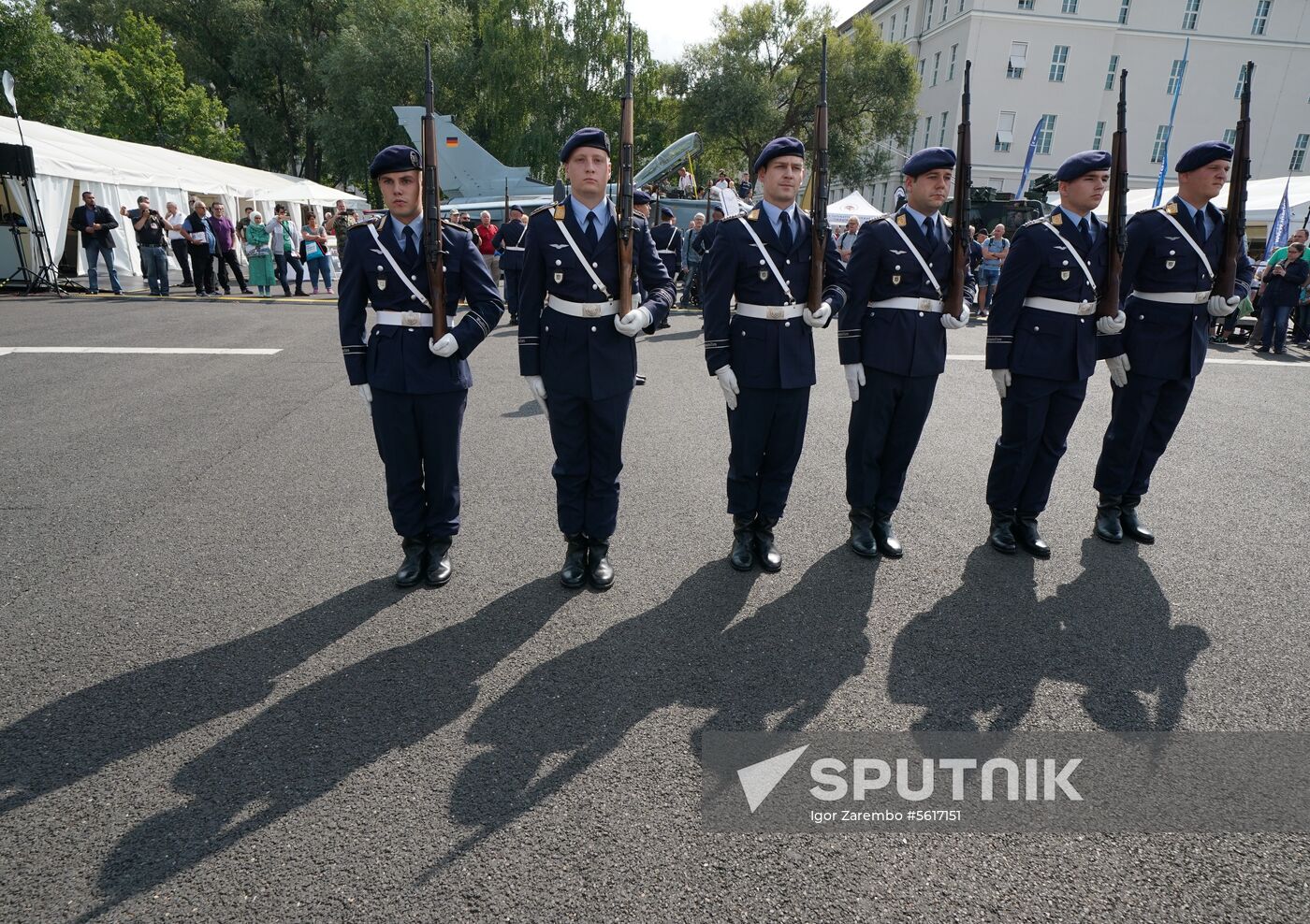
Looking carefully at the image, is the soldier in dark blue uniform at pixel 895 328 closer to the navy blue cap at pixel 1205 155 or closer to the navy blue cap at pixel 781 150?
the navy blue cap at pixel 781 150

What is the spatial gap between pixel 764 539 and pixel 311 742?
236 cm

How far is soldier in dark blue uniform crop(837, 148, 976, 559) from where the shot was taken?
3977mm

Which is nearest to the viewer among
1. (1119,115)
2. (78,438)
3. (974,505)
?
(1119,115)

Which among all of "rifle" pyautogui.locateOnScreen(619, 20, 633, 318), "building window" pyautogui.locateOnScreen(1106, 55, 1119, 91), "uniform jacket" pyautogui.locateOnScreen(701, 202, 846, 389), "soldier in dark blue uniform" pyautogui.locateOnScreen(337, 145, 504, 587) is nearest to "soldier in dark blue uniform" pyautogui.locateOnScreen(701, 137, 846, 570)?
"uniform jacket" pyautogui.locateOnScreen(701, 202, 846, 389)

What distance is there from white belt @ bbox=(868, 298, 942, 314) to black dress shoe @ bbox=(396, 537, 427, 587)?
268cm

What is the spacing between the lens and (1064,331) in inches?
159

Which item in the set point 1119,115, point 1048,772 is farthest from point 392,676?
point 1119,115

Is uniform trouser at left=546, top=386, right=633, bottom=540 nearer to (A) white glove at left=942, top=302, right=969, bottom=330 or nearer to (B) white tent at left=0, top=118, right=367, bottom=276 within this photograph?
(A) white glove at left=942, top=302, right=969, bottom=330

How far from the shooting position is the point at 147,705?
9.13 feet

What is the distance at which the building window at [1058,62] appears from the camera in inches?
1743

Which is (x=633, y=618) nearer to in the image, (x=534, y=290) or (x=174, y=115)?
(x=534, y=290)

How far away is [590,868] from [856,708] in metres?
1.20

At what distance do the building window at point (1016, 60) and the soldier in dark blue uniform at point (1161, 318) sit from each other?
48.3 m

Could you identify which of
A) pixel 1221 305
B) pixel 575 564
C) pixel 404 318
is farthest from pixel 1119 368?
→ pixel 404 318
